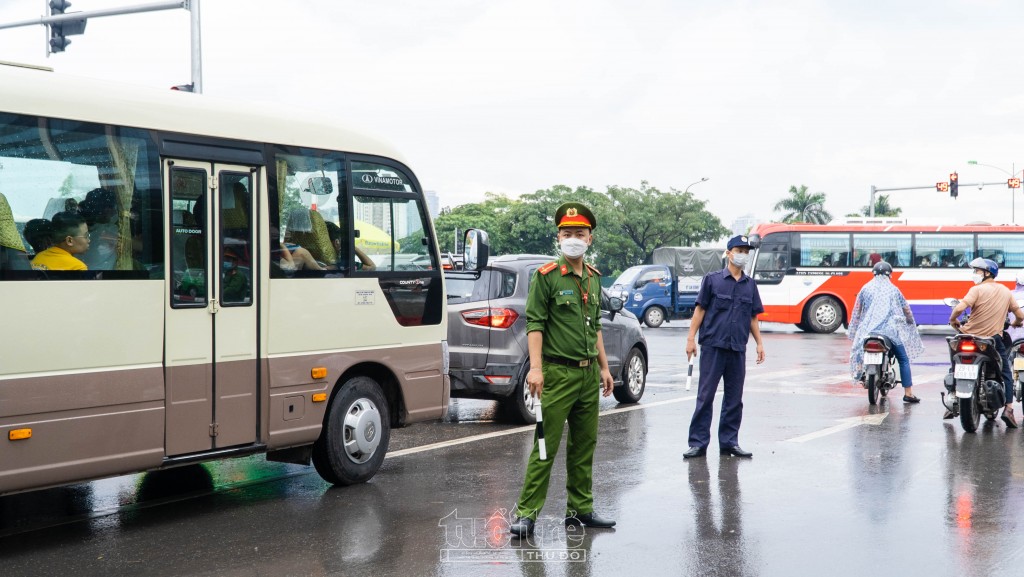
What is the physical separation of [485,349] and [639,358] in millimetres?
2834

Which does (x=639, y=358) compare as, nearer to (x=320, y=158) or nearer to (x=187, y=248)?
(x=320, y=158)

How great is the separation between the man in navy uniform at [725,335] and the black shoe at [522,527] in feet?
9.94

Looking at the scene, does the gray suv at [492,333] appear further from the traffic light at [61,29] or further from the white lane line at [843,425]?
the traffic light at [61,29]

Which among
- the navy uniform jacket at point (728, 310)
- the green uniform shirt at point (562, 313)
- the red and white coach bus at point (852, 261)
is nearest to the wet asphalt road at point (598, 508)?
the navy uniform jacket at point (728, 310)

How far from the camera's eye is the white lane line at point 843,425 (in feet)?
33.1

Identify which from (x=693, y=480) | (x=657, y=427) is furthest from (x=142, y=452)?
(x=657, y=427)

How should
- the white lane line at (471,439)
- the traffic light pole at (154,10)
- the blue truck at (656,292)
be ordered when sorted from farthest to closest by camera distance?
the blue truck at (656,292), the traffic light pole at (154,10), the white lane line at (471,439)

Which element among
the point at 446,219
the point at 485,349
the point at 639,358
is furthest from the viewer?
the point at 446,219

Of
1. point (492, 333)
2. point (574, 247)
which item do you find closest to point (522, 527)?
point (574, 247)

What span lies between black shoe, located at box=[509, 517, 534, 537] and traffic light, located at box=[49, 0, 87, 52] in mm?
12731

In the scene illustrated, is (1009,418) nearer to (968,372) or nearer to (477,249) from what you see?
(968,372)

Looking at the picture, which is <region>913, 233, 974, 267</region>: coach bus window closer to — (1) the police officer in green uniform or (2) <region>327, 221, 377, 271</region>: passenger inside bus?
(2) <region>327, 221, 377, 271</region>: passenger inside bus

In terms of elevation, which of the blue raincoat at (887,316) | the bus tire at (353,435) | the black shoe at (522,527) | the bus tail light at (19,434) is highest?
the blue raincoat at (887,316)

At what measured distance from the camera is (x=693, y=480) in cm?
804
